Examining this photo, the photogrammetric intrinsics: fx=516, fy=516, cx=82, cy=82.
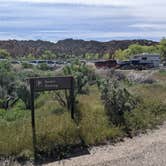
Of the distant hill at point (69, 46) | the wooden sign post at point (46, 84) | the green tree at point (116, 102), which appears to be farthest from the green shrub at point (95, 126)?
the distant hill at point (69, 46)

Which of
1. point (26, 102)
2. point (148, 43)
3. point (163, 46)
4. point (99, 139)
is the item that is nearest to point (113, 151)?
point (99, 139)

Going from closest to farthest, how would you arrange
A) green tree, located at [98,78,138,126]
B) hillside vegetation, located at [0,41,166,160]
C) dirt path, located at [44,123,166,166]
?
dirt path, located at [44,123,166,166] → hillside vegetation, located at [0,41,166,160] → green tree, located at [98,78,138,126]

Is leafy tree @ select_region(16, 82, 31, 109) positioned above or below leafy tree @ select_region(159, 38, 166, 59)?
above

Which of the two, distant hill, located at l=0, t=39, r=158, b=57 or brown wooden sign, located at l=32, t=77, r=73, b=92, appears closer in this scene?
brown wooden sign, located at l=32, t=77, r=73, b=92

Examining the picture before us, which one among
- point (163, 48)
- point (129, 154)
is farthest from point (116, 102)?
point (163, 48)

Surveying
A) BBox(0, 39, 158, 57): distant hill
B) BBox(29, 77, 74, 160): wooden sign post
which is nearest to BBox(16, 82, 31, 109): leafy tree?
BBox(29, 77, 74, 160): wooden sign post

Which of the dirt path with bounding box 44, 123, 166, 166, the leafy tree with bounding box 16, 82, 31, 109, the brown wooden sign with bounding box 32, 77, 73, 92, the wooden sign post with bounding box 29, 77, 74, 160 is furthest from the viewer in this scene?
the leafy tree with bounding box 16, 82, 31, 109

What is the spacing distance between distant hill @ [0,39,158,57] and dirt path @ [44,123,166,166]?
11422 centimetres

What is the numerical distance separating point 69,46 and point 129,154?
130 meters

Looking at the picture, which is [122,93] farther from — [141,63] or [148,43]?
[148,43]

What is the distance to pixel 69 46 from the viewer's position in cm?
14188

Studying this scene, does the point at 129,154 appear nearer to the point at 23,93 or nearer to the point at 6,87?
the point at 23,93

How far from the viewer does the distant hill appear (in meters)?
131

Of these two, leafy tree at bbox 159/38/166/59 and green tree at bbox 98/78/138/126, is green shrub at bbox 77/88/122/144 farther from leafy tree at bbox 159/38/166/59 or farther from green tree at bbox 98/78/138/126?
leafy tree at bbox 159/38/166/59
